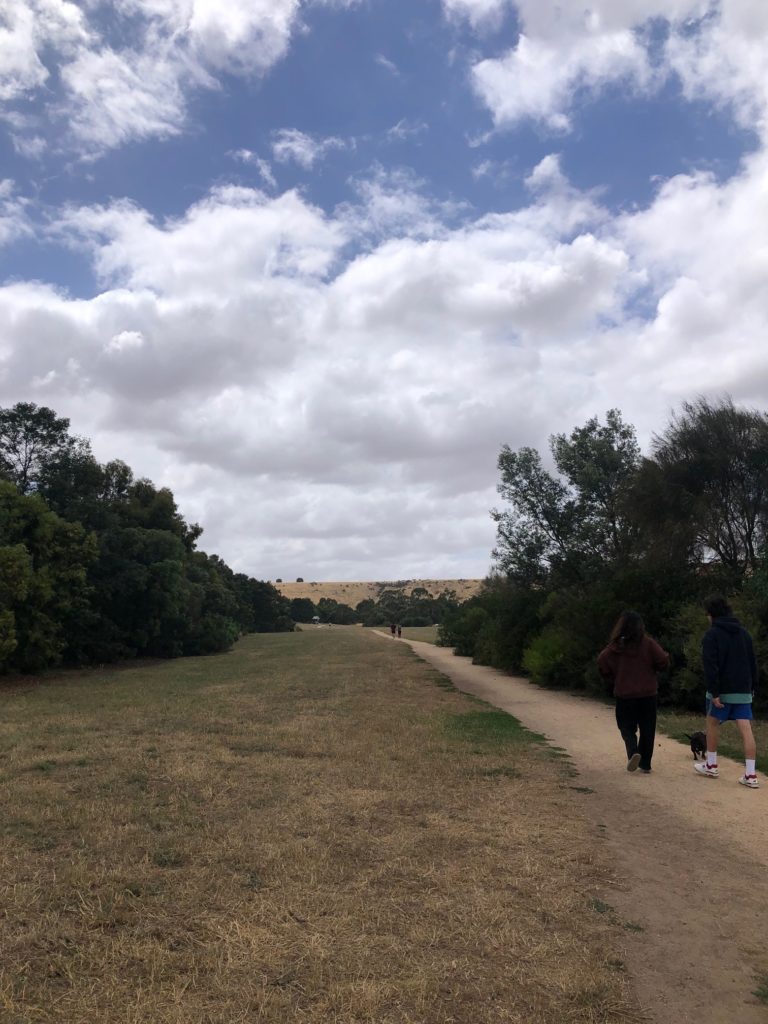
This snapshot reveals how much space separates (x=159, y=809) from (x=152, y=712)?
7.32 metres

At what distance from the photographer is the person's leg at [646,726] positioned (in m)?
7.83

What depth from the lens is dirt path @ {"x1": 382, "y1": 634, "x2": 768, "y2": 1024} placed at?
11.1 feet

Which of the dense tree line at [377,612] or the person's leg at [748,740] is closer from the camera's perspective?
the person's leg at [748,740]

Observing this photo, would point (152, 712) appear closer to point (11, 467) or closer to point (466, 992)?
point (466, 992)

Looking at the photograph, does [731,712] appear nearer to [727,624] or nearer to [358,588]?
[727,624]

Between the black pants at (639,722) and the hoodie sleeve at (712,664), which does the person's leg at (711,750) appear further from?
the black pants at (639,722)

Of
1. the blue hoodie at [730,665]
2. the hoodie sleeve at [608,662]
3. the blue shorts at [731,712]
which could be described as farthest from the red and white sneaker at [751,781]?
the hoodie sleeve at [608,662]

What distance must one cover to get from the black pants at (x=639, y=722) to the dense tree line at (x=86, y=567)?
51.6ft

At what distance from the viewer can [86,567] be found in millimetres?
26500

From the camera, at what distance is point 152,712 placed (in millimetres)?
13148

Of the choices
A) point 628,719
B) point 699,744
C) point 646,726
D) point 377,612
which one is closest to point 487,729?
point 699,744

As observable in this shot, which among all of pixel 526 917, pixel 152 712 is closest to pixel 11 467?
pixel 152 712

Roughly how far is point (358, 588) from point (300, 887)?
150749mm

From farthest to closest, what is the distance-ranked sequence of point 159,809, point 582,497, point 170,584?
point 170,584 < point 582,497 < point 159,809
